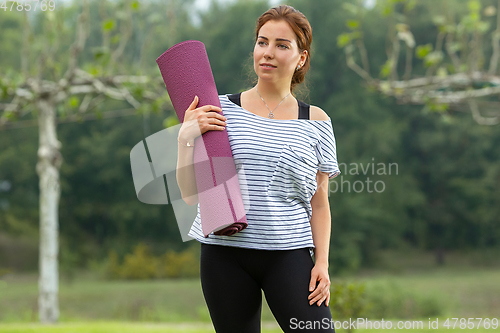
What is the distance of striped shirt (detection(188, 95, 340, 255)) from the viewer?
1360mm

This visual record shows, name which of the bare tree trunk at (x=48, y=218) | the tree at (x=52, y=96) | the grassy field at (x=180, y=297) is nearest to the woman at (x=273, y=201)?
the tree at (x=52, y=96)

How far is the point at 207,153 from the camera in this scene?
4.40ft

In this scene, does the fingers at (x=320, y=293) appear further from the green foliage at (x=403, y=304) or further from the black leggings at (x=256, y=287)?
Result: the green foliage at (x=403, y=304)

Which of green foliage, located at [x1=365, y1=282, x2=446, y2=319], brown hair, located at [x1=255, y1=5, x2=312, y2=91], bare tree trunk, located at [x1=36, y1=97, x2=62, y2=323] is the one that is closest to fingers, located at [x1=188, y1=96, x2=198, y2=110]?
brown hair, located at [x1=255, y1=5, x2=312, y2=91]

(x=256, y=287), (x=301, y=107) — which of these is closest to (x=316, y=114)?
(x=301, y=107)

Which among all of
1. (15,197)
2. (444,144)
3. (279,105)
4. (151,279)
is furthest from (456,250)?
(279,105)

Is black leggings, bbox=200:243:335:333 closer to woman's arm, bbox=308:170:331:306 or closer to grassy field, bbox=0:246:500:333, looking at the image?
woman's arm, bbox=308:170:331:306

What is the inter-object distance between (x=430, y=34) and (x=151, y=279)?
39.4 ft

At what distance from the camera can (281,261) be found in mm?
1370

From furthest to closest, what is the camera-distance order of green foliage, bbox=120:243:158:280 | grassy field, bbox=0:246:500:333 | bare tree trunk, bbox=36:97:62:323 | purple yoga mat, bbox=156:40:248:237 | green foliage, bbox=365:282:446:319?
green foliage, bbox=120:243:158:280 → grassy field, bbox=0:246:500:333 → green foliage, bbox=365:282:446:319 → bare tree trunk, bbox=36:97:62:323 → purple yoga mat, bbox=156:40:248:237

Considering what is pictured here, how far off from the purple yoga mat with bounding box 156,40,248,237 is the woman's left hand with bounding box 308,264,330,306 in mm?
234

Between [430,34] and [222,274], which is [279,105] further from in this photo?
[430,34]

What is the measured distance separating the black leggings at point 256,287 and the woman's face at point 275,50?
19.6 inches

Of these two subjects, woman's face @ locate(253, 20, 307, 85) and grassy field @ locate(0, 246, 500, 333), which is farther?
grassy field @ locate(0, 246, 500, 333)
